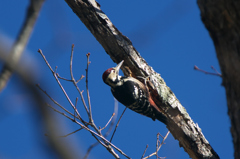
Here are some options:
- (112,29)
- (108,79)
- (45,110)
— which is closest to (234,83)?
(45,110)

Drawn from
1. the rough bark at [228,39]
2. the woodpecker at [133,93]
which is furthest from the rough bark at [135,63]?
the rough bark at [228,39]

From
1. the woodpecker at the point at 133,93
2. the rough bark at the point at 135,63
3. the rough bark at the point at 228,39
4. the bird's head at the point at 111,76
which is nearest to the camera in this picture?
the rough bark at the point at 228,39

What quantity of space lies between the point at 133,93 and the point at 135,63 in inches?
27.5

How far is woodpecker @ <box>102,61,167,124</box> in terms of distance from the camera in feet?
15.5

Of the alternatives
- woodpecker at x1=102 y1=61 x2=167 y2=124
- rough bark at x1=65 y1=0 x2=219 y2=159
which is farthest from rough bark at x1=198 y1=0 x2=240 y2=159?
woodpecker at x1=102 y1=61 x2=167 y2=124

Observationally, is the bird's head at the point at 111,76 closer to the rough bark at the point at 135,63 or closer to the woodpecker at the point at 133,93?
the woodpecker at the point at 133,93

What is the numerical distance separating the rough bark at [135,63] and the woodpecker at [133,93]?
15cm

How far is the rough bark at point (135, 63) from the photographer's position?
409 cm

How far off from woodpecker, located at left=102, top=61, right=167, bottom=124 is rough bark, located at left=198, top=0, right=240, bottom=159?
2060 mm

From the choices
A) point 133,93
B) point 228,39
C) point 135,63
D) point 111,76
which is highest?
point 111,76

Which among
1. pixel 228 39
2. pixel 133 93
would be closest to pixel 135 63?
pixel 133 93

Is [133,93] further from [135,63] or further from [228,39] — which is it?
[228,39]

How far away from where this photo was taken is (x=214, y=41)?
8.05 feet

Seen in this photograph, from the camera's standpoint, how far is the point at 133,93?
501cm
